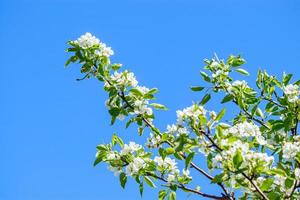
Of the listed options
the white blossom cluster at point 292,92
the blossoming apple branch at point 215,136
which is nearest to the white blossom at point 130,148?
the blossoming apple branch at point 215,136

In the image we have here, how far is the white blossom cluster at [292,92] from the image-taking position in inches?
173

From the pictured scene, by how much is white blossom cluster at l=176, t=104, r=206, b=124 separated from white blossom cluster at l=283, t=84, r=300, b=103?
37.7 inches

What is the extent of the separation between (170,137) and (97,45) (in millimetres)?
1271

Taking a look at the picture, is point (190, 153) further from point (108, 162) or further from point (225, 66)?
point (225, 66)

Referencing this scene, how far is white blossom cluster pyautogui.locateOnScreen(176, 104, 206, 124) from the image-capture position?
12.9 feet

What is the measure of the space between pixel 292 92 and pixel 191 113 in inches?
43.5

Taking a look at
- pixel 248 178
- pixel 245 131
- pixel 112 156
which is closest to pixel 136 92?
pixel 112 156

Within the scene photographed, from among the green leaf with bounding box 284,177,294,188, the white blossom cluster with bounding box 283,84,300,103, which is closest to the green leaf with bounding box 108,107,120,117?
the white blossom cluster with bounding box 283,84,300,103

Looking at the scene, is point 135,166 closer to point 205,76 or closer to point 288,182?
point 205,76

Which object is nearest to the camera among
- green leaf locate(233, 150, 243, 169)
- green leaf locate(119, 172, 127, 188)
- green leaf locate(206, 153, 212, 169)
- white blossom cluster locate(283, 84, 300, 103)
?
green leaf locate(233, 150, 243, 169)

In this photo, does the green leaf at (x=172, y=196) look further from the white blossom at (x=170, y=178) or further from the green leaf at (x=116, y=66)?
the green leaf at (x=116, y=66)

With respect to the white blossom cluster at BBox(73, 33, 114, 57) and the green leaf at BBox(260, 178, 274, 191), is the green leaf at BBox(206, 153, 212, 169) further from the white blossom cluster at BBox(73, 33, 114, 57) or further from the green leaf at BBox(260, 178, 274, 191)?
the white blossom cluster at BBox(73, 33, 114, 57)

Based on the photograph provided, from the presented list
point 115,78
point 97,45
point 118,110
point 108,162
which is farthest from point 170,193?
point 97,45

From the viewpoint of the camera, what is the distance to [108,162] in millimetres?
4594
